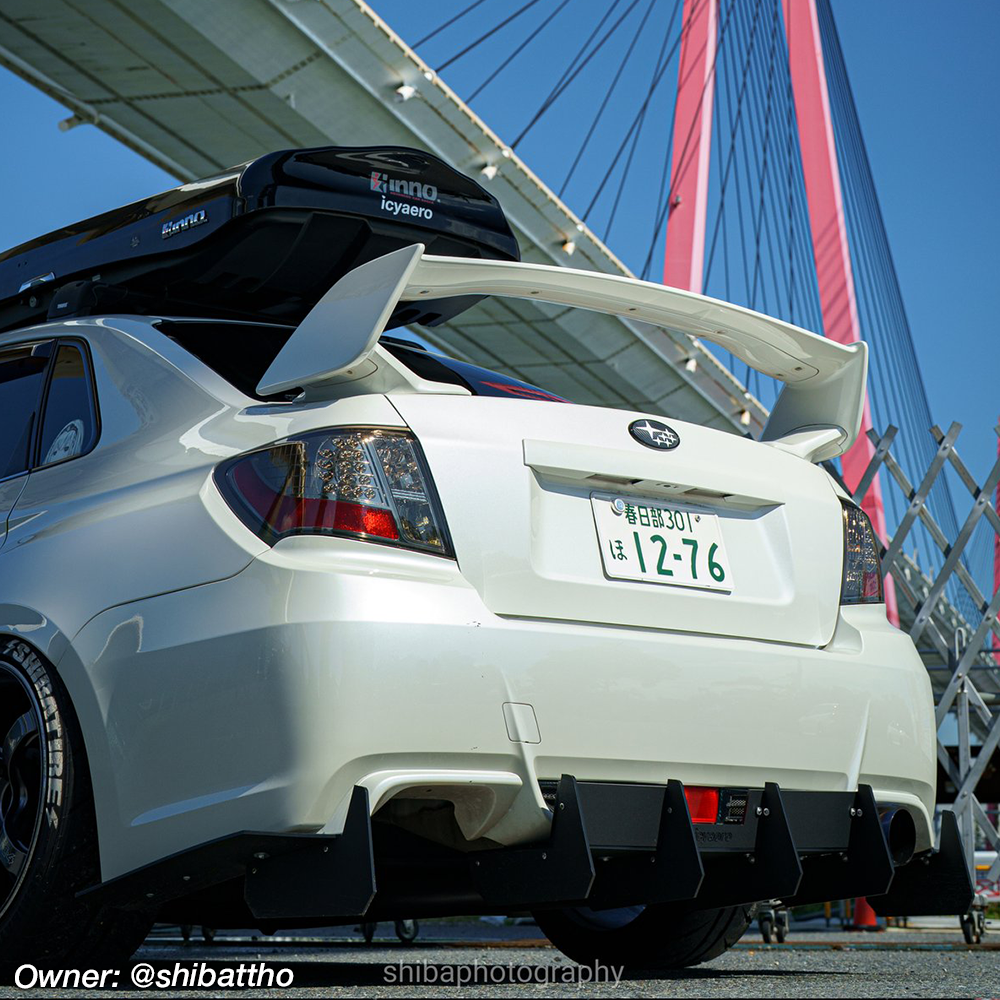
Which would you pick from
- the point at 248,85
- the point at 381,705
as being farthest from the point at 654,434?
the point at 248,85

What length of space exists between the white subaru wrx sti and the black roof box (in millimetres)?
625

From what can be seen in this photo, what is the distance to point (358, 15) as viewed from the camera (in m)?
9.52

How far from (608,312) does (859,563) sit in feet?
2.60

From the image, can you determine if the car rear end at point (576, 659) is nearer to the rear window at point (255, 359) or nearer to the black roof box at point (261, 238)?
the rear window at point (255, 359)

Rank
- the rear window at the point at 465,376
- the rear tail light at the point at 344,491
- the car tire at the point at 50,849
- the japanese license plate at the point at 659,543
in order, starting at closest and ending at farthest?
1. the rear tail light at the point at 344,491
2. the car tire at the point at 50,849
3. the japanese license plate at the point at 659,543
4. the rear window at the point at 465,376

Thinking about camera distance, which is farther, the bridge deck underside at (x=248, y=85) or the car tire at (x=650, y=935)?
the bridge deck underside at (x=248, y=85)

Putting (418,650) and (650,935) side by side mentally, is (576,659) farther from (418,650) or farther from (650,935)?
(650,935)

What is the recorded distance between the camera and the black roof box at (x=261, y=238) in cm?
374

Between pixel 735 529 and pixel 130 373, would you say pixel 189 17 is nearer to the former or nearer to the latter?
pixel 130 373

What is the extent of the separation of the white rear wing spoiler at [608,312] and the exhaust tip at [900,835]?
32.5 inches

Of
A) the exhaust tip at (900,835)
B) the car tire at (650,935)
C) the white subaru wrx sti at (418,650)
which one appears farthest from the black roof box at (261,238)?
the exhaust tip at (900,835)

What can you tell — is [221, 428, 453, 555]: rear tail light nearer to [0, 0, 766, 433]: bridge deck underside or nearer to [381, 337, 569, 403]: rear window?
[381, 337, 569, 403]: rear window

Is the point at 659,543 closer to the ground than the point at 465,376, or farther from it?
closer to the ground

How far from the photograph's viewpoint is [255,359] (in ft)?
10.0
